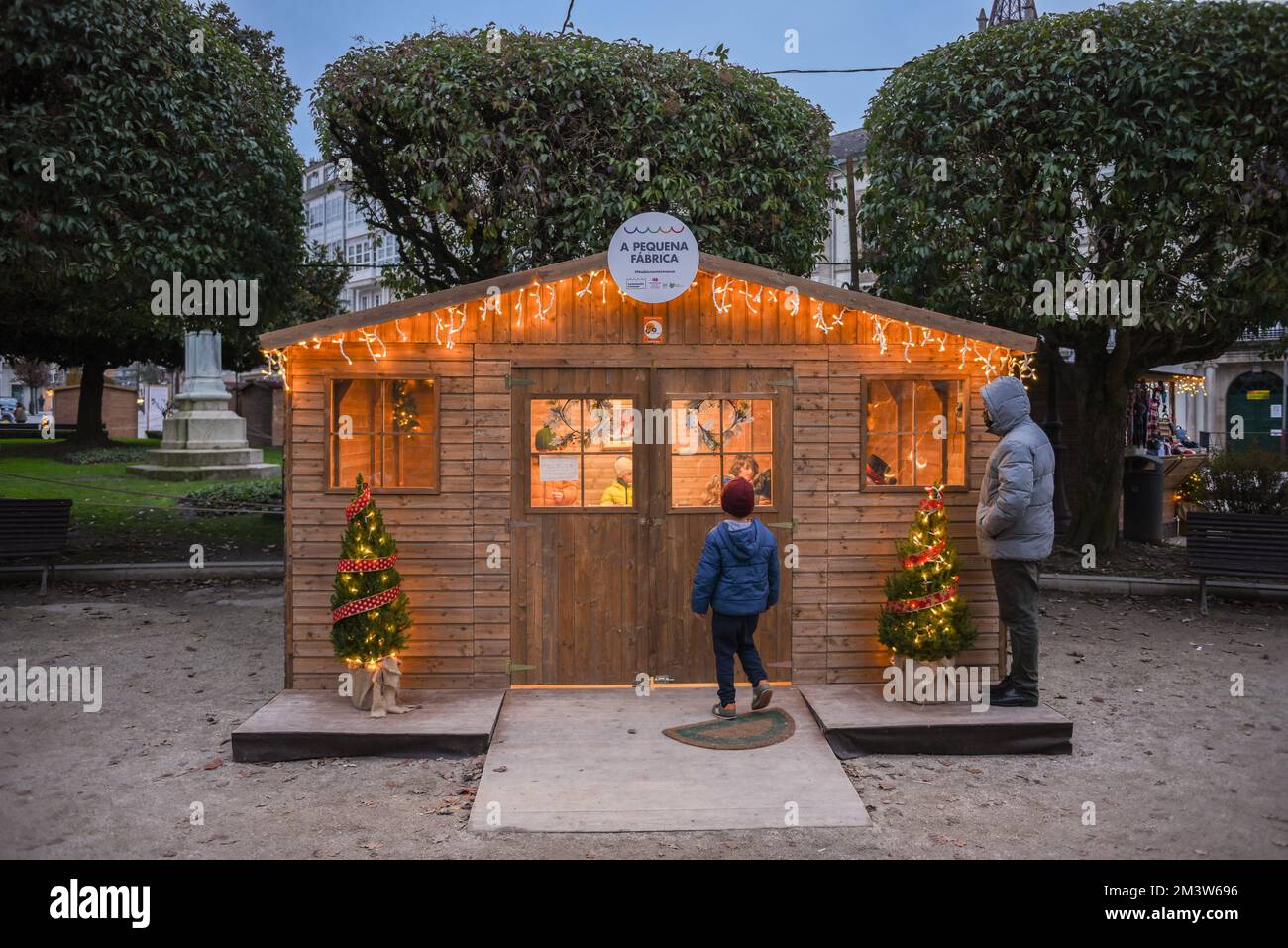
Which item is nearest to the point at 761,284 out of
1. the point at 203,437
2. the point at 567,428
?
the point at 567,428

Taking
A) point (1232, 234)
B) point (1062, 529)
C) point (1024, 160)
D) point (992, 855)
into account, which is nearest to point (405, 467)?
point (992, 855)

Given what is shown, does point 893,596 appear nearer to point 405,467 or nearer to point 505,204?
point 405,467

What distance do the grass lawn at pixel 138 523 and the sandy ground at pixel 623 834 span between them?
5447 millimetres

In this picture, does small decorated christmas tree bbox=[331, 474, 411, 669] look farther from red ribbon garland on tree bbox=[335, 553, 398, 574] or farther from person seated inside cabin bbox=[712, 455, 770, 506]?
person seated inside cabin bbox=[712, 455, 770, 506]

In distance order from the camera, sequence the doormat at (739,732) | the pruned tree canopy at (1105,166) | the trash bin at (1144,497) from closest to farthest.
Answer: the doormat at (739,732) < the pruned tree canopy at (1105,166) < the trash bin at (1144,497)

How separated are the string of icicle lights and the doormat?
9.64 feet

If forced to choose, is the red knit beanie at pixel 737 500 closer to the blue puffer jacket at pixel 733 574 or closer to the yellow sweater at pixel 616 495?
the blue puffer jacket at pixel 733 574

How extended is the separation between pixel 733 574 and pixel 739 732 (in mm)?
1068

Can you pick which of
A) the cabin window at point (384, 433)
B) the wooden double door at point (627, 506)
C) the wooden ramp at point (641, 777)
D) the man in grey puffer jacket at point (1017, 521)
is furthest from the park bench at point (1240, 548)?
the cabin window at point (384, 433)

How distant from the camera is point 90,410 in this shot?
29219 millimetres

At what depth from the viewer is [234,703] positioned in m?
7.84

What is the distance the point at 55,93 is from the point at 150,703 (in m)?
7.25

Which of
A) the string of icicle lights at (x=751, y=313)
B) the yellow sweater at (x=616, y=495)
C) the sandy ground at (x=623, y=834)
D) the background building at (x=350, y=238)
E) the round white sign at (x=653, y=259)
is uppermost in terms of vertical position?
the background building at (x=350, y=238)

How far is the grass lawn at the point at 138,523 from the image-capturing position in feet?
47.8
